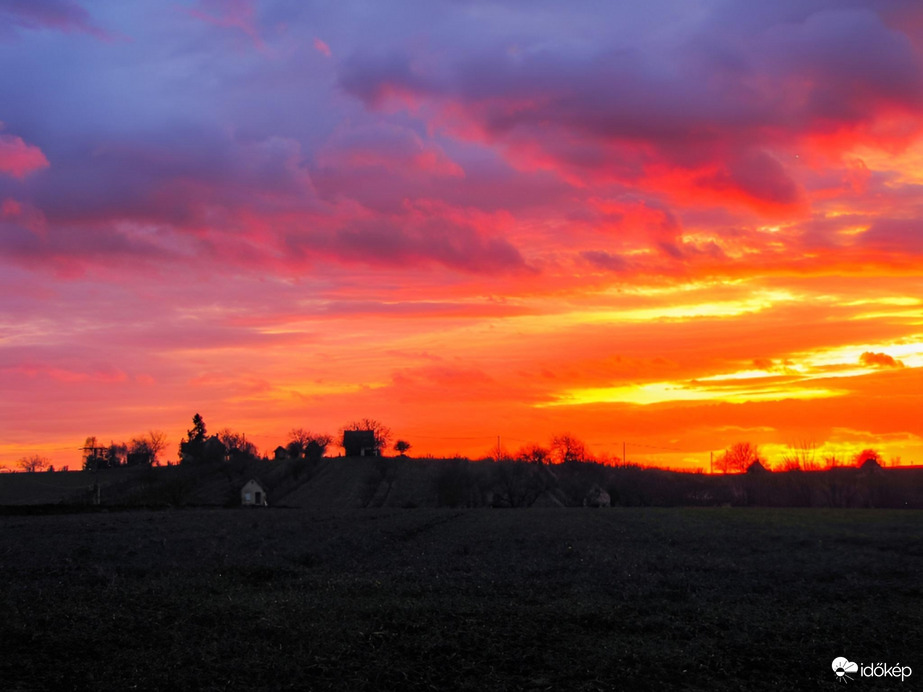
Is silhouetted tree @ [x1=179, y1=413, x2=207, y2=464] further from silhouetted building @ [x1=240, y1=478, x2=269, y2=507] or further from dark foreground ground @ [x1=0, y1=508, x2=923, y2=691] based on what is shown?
dark foreground ground @ [x1=0, y1=508, x2=923, y2=691]

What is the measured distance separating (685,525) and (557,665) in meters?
38.9

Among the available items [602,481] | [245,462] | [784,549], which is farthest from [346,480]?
[784,549]

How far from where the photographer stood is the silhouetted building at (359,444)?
15512cm

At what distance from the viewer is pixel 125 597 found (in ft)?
75.8

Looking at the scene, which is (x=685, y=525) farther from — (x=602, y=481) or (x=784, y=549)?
(x=602, y=481)

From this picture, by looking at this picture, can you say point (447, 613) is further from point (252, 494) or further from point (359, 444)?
point (359, 444)

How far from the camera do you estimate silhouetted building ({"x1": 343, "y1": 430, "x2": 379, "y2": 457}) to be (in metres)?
155

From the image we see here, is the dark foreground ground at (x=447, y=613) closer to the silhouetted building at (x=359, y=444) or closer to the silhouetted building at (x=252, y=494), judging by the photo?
the silhouetted building at (x=252, y=494)

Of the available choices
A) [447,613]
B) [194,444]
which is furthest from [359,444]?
[447,613]

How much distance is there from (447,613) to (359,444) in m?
136

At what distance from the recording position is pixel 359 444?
512 ft

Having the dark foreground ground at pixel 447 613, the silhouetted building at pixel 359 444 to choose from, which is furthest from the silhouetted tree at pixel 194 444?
the dark foreground ground at pixel 447 613

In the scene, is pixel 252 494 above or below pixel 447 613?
below

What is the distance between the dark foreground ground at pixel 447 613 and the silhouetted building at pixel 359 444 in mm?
114110
